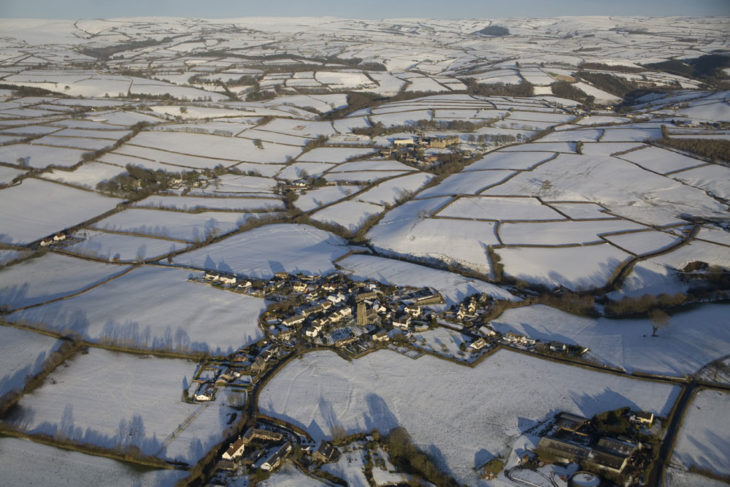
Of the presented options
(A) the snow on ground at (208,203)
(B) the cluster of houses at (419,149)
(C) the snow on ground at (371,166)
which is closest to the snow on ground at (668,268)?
(C) the snow on ground at (371,166)

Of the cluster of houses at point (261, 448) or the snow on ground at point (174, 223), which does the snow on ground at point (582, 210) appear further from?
the cluster of houses at point (261, 448)

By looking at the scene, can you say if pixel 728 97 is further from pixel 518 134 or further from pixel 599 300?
pixel 599 300

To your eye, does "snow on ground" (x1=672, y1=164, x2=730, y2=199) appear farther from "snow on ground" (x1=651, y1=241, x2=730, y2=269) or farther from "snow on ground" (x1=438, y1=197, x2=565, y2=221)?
"snow on ground" (x1=438, y1=197, x2=565, y2=221)

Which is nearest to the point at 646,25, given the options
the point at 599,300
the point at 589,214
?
the point at 589,214

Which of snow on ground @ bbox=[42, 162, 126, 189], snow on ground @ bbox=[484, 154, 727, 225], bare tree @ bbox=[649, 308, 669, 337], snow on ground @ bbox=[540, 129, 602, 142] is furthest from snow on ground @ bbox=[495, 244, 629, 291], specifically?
snow on ground @ bbox=[42, 162, 126, 189]

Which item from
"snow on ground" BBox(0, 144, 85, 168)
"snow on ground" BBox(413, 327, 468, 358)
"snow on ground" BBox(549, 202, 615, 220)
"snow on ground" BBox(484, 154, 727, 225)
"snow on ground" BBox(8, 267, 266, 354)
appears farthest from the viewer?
"snow on ground" BBox(0, 144, 85, 168)
